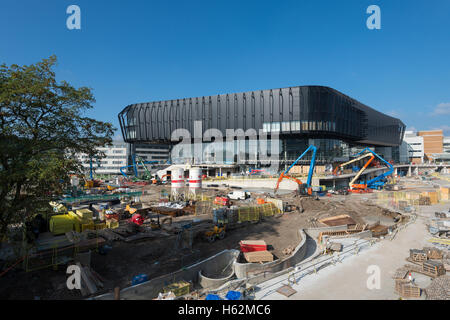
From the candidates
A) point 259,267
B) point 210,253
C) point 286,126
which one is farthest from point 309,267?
point 286,126

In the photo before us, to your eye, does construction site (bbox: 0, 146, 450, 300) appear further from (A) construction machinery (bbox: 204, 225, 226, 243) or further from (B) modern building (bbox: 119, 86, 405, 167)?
(B) modern building (bbox: 119, 86, 405, 167)

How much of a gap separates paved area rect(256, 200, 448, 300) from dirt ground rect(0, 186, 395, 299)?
4.35 metres

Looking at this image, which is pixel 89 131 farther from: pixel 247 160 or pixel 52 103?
pixel 247 160

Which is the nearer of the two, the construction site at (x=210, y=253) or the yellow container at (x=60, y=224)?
the construction site at (x=210, y=253)

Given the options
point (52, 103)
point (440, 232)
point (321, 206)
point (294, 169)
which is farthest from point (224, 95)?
point (52, 103)

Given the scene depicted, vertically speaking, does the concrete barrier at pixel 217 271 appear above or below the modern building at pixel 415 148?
below

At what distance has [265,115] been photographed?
259ft

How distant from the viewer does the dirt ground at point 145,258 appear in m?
12.5

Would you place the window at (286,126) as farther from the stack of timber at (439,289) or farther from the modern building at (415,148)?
the modern building at (415,148)

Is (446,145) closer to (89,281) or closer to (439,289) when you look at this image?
(439,289)

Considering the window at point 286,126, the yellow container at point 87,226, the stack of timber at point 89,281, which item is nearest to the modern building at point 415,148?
the window at point 286,126

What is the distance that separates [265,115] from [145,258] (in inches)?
2683

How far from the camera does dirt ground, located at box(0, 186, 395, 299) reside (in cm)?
1254

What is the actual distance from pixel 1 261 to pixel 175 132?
79598mm
